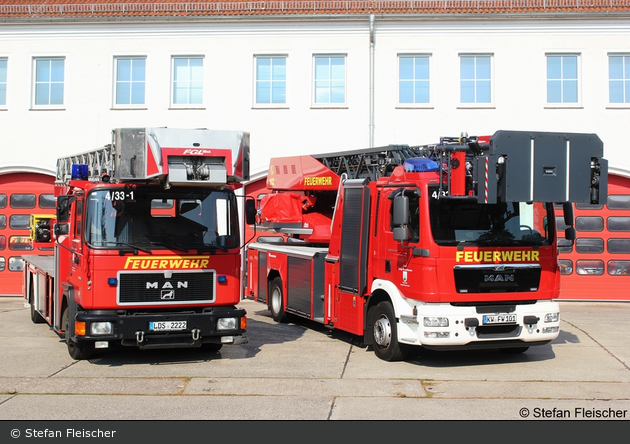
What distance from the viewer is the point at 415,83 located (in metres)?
19.5

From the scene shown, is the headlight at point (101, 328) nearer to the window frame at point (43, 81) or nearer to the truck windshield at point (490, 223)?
the truck windshield at point (490, 223)

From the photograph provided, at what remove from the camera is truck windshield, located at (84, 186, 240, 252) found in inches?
390

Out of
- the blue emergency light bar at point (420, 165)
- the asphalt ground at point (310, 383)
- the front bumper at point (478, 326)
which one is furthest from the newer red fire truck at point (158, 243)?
the front bumper at point (478, 326)

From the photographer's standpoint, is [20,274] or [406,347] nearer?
[406,347]

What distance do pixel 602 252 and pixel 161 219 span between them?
12.3 meters

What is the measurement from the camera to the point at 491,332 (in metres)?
10.1

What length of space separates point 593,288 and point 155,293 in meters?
12.3

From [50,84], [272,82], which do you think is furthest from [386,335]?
[50,84]

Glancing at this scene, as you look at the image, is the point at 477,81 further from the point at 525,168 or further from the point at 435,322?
the point at 435,322

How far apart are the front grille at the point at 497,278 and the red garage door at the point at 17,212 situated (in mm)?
13171

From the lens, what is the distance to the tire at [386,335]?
412 inches

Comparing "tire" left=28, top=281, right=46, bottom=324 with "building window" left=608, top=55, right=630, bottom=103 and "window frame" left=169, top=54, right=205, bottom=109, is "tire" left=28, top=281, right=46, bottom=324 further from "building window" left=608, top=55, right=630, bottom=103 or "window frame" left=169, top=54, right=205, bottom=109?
"building window" left=608, top=55, right=630, bottom=103
